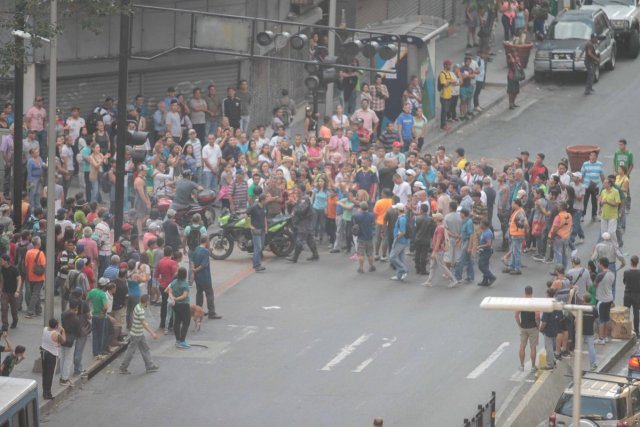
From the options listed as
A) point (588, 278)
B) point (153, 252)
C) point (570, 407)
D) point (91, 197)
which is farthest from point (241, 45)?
point (570, 407)

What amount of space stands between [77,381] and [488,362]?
677cm

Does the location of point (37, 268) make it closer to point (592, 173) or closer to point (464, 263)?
point (464, 263)

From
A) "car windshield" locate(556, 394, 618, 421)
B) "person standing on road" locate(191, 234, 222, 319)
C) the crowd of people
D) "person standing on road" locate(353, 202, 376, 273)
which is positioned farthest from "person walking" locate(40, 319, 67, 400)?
"person standing on road" locate(353, 202, 376, 273)

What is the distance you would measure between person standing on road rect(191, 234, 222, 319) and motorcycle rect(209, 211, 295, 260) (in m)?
3.25

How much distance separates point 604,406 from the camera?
21469 millimetres

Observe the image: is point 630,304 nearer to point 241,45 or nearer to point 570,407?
point 570,407

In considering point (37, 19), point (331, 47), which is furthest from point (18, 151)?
point (331, 47)

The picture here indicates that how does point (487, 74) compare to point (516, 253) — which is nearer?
point (516, 253)

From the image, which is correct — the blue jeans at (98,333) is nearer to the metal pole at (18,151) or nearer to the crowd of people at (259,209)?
the crowd of people at (259,209)

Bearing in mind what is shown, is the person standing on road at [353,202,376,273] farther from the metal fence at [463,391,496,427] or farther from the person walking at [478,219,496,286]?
the metal fence at [463,391,496,427]

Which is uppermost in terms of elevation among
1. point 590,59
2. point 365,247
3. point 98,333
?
point 590,59

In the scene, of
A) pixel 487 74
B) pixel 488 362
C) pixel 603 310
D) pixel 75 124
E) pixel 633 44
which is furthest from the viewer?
pixel 633 44

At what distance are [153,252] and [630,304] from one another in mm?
8674

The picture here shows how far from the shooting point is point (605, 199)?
31953mm
